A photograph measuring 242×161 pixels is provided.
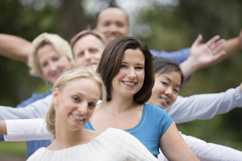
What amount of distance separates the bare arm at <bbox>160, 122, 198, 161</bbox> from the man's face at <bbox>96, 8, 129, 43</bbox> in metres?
2.66

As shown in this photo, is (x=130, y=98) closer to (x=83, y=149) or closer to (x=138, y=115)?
(x=138, y=115)

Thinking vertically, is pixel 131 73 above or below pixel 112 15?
below

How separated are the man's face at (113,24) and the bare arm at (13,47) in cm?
101

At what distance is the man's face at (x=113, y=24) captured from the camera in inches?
203

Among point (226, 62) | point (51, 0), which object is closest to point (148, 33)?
point (51, 0)

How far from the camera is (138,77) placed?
9.03ft

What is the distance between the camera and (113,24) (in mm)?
5168

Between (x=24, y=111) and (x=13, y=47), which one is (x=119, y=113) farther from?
(x=13, y=47)

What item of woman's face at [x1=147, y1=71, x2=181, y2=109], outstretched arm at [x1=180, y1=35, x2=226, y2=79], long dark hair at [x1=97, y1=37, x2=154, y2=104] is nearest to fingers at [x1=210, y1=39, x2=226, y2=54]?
outstretched arm at [x1=180, y1=35, x2=226, y2=79]

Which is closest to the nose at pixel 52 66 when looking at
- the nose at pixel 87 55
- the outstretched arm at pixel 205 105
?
the nose at pixel 87 55

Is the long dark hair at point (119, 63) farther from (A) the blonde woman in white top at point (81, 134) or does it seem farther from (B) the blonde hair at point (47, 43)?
(B) the blonde hair at point (47, 43)

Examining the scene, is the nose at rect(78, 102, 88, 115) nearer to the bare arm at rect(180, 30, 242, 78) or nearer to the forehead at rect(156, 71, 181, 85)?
the forehead at rect(156, 71, 181, 85)

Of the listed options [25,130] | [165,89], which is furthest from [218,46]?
[25,130]

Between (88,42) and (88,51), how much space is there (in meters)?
0.10
